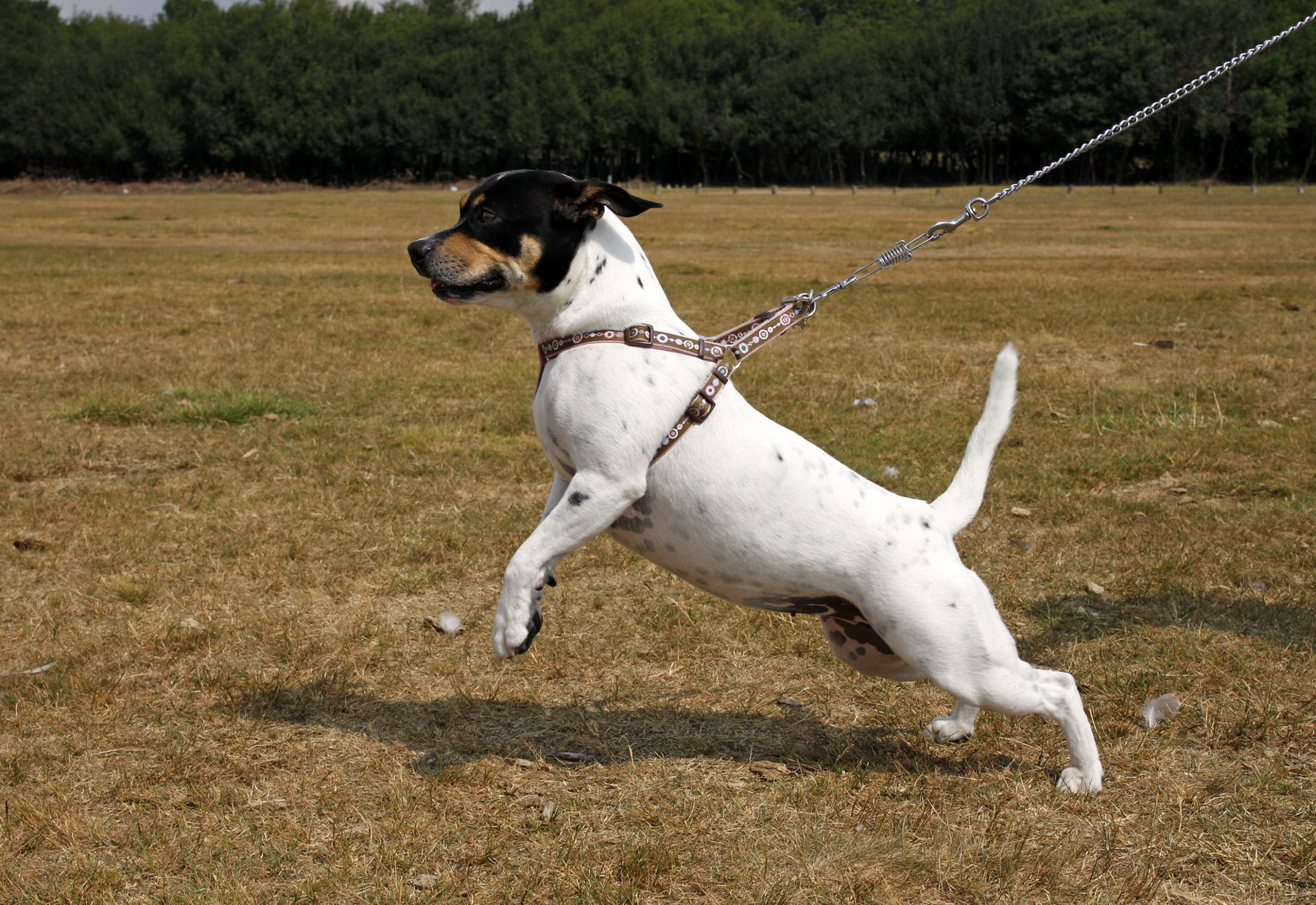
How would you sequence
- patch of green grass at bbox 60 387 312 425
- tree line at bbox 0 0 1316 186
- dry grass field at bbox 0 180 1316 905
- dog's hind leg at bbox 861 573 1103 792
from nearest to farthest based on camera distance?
1. dry grass field at bbox 0 180 1316 905
2. dog's hind leg at bbox 861 573 1103 792
3. patch of green grass at bbox 60 387 312 425
4. tree line at bbox 0 0 1316 186

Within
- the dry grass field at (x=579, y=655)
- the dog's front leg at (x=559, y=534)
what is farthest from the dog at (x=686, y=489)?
the dry grass field at (x=579, y=655)

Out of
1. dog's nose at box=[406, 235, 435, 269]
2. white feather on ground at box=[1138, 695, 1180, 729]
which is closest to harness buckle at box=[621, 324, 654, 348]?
dog's nose at box=[406, 235, 435, 269]

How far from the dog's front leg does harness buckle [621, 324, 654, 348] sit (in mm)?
438

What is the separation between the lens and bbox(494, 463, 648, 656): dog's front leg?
3.73 meters

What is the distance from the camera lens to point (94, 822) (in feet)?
12.0

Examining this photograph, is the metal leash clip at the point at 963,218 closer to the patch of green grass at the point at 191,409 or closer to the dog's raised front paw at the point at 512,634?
the dog's raised front paw at the point at 512,634

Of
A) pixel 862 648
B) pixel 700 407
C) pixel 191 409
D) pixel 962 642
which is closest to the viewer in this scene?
pixel 962 642

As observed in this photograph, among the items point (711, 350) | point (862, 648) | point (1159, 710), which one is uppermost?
point (711, 350)

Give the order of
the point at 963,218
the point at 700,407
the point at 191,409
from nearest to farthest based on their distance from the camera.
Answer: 1. the point at 700,407
2. the point at 963,218
3. the point at 191,409

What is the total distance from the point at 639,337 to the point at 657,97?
9321cm

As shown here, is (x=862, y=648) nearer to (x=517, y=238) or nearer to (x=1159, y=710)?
(x=1159, y=710)

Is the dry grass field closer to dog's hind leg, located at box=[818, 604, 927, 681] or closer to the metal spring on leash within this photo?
dog's hind leg, located at box=[818, 604, 927, 681]

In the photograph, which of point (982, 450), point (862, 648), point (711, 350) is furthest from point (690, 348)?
point (862, 648)

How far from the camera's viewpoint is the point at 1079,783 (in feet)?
13.2
